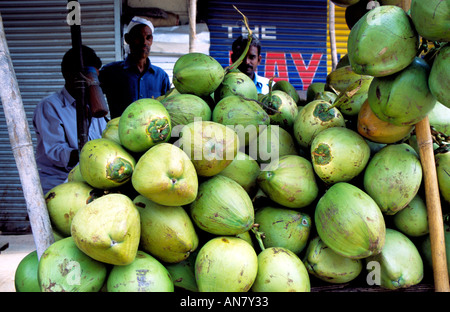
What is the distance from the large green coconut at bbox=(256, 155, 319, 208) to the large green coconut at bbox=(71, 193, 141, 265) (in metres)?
0.59

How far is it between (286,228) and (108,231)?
0.73 metres

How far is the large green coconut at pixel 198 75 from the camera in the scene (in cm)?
173

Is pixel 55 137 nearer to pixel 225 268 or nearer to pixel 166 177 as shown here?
pixel 166 177

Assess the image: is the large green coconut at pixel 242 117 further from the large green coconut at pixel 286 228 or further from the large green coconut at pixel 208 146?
the large green coconut at pixel 286 228

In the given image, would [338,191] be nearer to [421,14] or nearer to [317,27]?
[421,14]

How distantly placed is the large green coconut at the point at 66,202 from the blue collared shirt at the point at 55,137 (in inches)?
69.2

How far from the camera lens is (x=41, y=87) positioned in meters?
5.36

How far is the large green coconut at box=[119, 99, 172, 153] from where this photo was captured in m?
1.36

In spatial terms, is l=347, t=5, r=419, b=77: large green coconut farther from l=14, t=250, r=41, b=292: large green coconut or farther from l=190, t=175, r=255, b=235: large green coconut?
l=14, t=250, r=41, b=292: large green coconut

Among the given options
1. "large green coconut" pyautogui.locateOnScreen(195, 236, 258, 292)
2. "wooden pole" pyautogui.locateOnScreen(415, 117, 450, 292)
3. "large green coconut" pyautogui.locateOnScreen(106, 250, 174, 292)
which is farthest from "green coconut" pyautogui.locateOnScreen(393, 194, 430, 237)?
"large green coconut" pyautogui.locateOnScreen(106, 250, 174, 292)

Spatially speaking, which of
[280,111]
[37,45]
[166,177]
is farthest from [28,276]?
[37,45]

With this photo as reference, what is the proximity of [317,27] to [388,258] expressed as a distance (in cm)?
517

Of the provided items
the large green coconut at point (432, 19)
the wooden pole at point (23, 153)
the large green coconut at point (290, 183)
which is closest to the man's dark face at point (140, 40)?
the wooden pole at point (23, 153)

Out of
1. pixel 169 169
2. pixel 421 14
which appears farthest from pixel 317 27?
pixel 169 169
